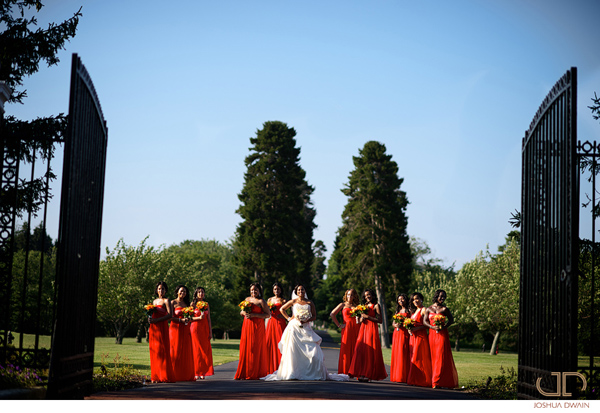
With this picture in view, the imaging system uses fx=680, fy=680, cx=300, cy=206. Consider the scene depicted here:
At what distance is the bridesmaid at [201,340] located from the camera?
17.2 m

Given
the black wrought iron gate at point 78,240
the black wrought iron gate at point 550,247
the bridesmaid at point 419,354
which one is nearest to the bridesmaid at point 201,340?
the bridesmaid at point 419,354

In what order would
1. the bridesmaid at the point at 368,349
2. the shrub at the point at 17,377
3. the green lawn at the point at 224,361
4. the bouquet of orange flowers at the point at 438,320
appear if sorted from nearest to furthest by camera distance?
the shrub at the point at 17,377 < the bouquet of orange flowers at the point at 438,320 < the bridesmaid at the point at 368,349 < the green lawn at the point at 224,361

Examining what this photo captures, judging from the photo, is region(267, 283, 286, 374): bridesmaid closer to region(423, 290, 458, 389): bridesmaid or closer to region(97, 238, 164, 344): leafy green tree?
region(423, 290, 458, 389): bridesmaid

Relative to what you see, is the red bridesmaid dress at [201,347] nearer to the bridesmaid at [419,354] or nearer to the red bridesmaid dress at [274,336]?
the red bridesmaid dress at [274,336]

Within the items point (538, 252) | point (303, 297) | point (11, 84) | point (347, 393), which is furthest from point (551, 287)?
point (11, 84)

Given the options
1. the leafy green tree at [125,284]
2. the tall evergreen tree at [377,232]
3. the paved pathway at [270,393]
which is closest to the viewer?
the paved pathway at [270,393]

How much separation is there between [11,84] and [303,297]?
7.96 metres

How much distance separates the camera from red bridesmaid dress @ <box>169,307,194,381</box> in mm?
15391

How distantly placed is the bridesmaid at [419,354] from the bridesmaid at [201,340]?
5.05 metres

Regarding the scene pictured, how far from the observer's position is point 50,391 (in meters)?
8.45

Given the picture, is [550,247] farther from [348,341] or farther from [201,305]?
[201,305]

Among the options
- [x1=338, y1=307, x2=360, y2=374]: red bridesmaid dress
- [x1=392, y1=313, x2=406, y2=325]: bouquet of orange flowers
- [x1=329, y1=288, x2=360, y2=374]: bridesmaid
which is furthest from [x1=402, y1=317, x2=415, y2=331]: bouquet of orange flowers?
[x1=338, y1=307, x2=360, y2=374]: red bridesmaid dress

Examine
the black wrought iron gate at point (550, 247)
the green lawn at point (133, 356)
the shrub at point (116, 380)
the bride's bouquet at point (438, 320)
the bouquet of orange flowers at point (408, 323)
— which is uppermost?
the black wrought iron gate at point (550, 247)

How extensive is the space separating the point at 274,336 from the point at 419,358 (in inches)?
152
